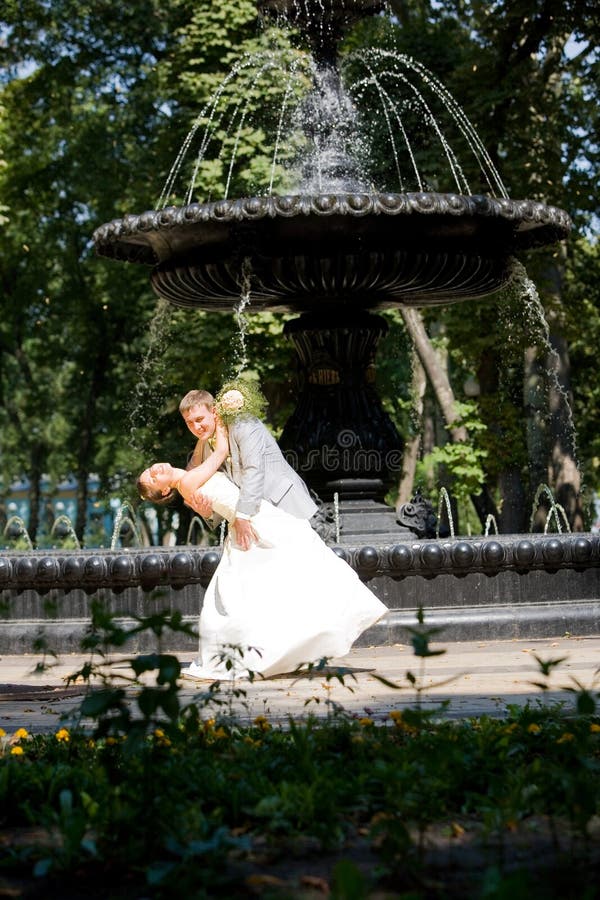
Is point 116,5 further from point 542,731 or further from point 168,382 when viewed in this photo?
point 542,731

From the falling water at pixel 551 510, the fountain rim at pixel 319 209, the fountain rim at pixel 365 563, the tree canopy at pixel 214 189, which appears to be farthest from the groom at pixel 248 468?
the tree canopy at pixel 214 189

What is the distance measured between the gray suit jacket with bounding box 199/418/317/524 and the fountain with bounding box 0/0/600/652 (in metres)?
1.91

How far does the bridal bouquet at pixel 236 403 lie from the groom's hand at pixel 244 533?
565 mm

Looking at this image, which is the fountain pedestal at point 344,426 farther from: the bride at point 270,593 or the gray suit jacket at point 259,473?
the bride at point 270,593

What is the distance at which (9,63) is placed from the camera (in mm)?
30547

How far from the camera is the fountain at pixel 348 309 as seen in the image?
1004 cm

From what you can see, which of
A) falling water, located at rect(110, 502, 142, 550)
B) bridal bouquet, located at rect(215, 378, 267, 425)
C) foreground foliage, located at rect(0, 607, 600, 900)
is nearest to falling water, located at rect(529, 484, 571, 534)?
falling water, located at rect(110, 502, 142, 550)

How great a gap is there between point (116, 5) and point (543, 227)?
21.5m

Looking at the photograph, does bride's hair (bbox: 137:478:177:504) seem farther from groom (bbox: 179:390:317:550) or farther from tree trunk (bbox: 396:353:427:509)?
tree trunk (bbox: 396:353:427:509)

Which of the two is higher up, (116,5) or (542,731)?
(116,5)

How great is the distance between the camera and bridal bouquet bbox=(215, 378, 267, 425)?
795cm

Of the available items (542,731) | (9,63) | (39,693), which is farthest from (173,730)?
(9,63)

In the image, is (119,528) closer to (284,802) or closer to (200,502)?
(200,502)

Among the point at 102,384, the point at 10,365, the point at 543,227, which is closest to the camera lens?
the point at 543,227
